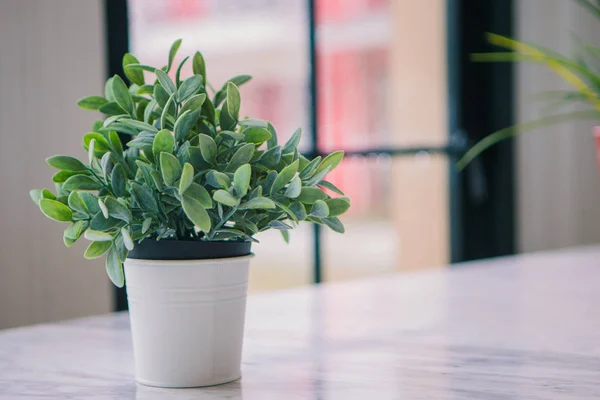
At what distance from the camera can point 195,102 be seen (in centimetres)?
65

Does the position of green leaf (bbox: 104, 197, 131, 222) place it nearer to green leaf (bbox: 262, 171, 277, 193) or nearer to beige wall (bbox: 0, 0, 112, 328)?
green leaf (bbox: 262, 171, 277, 193)

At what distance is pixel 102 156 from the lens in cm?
69

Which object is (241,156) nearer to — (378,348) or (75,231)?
(75,231)

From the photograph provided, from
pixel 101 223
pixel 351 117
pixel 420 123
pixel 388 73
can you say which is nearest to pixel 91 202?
pixel 101 223

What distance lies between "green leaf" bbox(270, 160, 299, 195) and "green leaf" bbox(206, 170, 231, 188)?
0.04 meters

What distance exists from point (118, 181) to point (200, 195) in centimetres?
9

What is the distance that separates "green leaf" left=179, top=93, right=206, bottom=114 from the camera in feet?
2.11

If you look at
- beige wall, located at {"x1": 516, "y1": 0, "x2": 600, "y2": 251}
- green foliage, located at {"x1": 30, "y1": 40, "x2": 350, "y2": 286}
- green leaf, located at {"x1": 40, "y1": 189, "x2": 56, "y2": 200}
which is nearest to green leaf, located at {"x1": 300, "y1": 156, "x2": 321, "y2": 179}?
green foliage, located at {"x1": 30, "y1": 40, "x2": 350, "y2": 286}

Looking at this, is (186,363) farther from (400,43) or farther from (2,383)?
(400,43)

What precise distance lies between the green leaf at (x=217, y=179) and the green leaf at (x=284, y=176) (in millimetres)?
41

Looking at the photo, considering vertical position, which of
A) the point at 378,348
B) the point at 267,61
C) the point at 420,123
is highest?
the point at 267,61

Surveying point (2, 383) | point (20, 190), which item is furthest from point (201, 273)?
point (20, 190)

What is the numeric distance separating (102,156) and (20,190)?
68cm

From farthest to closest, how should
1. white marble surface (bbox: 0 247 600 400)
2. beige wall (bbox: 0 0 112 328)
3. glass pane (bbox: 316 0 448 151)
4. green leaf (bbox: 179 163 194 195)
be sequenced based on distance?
glass pane (bbox: 316 0 448 151) < beige wall (bbox: 0 0 112 328) < white marble surface (bbox: 0 247 600 400) < green leaf (bbox: 179 163 194 195)
